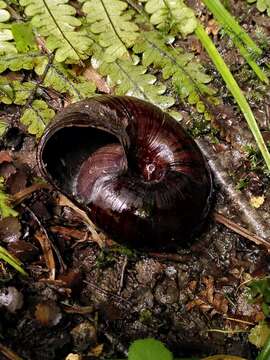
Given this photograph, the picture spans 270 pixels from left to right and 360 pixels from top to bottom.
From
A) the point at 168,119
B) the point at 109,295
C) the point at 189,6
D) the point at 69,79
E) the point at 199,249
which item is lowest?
the point at 109,295

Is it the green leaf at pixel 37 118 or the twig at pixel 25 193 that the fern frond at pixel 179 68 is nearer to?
the green leaf at pixel 37 118

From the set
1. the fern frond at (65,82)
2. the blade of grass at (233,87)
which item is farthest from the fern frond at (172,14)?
the fern frond at (65,82)

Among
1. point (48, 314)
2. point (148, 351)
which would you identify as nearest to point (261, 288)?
point (148, 351)

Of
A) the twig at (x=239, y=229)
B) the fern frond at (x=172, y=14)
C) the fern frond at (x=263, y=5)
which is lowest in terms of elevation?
the twig at (x=239, y=229)

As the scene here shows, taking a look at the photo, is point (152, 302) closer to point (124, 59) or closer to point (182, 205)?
point (182, 205)

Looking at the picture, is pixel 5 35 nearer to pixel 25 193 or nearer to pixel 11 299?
pixel 25 193

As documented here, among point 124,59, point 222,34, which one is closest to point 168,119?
point 124,59

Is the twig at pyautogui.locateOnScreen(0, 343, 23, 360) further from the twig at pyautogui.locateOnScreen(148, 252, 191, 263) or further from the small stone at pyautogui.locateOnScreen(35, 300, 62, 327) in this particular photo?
the twig at pyautogui.locateOnScreen(148, 252, 191, 263)

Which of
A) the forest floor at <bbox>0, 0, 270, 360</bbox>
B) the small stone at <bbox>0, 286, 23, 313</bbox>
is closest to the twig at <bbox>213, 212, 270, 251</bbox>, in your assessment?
the forest floor at <bbox>0, 0, 270, 360</bbox>
